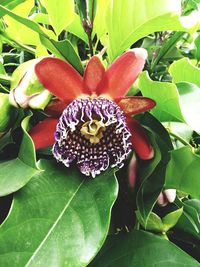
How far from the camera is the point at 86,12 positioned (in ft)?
2.06

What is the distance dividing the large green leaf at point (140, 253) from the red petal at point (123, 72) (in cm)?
20

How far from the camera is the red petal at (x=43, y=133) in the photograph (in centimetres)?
52

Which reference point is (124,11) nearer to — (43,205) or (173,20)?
(173,20)

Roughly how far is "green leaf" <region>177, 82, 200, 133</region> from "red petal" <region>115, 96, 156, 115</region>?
0.04 m

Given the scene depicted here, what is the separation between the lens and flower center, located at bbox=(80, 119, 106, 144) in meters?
0.52

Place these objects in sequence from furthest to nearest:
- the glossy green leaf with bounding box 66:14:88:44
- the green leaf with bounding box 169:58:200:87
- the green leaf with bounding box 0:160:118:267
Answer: the glossy green leaf with bounding box 66:14:88:44, the green leaf with bounding box 169:58:200:87, the green leaf with bounding box 0:160:118:267

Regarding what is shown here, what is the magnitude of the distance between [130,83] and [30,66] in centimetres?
13

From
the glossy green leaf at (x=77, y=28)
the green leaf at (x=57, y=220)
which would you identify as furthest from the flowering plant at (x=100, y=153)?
the glossy green leaf at (x=77, y=28)

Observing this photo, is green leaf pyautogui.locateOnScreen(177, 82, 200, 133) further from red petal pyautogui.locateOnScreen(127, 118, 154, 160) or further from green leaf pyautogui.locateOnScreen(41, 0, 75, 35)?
green leaf pyautogui.locateOnScreen(41, 0, 75, 35)

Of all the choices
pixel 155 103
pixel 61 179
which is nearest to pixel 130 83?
pixel 155 103

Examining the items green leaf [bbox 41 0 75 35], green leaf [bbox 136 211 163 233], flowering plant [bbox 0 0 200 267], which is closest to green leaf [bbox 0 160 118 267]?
flowering plant [bbox 0 0 200 267]

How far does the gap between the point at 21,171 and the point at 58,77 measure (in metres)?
0.13

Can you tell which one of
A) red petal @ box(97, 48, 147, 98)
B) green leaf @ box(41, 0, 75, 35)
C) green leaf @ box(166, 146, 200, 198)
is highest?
green leaf @ box(41, 0, 75, 35)

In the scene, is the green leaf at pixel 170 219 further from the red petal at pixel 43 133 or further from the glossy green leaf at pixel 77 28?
the glossy green leaf at pixel 77 28
